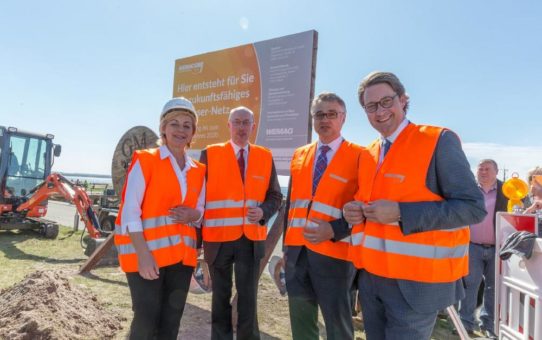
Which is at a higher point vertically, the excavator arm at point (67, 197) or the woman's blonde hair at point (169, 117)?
the woman's blonde hair at point (169, 117)

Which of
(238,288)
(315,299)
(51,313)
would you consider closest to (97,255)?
(51,313)

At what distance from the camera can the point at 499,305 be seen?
3.00 m

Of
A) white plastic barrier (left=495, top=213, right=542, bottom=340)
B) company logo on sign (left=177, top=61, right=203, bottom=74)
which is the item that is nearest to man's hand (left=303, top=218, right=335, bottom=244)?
white plastic barrier (left=495, top=213, right=542, bottom=340)

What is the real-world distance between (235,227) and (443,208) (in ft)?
5.70

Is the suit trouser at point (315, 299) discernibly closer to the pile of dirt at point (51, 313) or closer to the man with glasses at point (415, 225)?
the man with glasses at point (415, 225)

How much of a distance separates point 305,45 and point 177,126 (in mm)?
2628

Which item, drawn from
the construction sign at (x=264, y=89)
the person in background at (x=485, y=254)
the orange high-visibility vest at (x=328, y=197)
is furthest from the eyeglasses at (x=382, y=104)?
the person in background at (x=485, y=254)

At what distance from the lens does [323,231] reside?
238 cm

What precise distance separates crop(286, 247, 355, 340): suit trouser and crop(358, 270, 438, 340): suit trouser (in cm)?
36

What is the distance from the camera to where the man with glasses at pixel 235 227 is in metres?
3.01

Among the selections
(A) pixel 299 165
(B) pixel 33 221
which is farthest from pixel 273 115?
(B) pixel 33 221

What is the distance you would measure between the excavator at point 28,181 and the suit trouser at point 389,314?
367 inches

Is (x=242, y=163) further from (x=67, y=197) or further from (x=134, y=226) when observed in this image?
(x=67, y=197)

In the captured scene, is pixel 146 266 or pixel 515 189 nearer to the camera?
pixel 146 266
